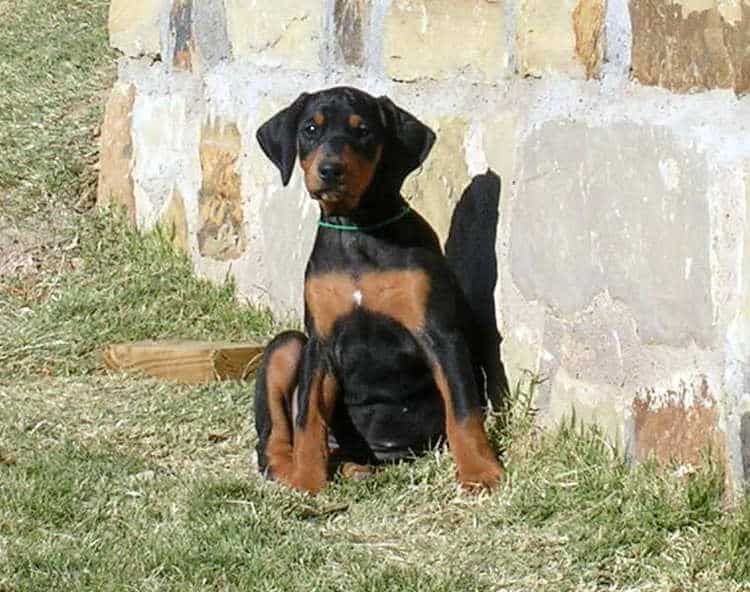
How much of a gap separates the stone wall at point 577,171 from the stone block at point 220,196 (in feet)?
0.13

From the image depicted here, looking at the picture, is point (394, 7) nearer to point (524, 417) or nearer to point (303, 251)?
point (303, 251)

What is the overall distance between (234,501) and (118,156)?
3032 millimetres

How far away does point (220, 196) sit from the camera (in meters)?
6.82

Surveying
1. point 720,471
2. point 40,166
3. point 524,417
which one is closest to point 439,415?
point 524,417

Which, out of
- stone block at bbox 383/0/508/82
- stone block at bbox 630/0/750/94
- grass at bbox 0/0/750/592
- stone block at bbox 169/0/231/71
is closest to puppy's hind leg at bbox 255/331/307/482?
grass at bbox 0/0/750/592

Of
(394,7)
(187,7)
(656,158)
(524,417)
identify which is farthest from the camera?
(187,7)

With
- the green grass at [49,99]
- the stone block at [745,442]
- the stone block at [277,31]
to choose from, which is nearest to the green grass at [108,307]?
the green grass at [49,99]

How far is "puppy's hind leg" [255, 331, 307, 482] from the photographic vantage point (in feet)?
16.9

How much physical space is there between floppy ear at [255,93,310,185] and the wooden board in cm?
107

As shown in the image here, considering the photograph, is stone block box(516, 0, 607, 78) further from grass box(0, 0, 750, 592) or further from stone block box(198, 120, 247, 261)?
stone block box(198, 120, 247, 261)

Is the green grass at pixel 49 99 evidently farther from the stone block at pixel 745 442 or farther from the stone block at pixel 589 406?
the stone block at pixel 745 442

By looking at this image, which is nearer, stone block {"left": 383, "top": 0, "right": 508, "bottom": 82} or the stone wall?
the stone wall

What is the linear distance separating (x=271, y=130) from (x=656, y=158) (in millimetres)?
1373

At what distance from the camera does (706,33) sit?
4.11 m
